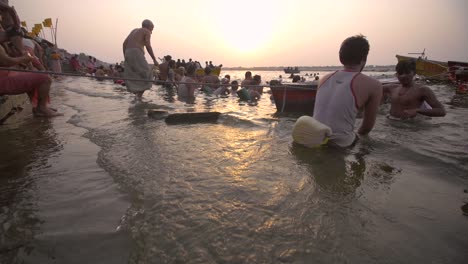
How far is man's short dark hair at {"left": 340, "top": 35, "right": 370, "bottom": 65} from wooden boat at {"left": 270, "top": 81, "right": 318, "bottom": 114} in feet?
9.62

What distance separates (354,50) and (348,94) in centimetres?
49

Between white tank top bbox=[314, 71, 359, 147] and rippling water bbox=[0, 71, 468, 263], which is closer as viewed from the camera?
rippling water bbox=[0, 71, 468, 263]

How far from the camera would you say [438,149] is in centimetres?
356

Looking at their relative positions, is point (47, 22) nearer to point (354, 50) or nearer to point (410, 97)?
point (354, 50)

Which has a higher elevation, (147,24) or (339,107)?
(147,24)

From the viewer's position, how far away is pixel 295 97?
621cm

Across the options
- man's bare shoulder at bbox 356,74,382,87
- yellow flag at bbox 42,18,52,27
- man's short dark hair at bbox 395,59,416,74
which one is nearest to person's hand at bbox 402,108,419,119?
man's short dark hair at bbox 395,59,416,74

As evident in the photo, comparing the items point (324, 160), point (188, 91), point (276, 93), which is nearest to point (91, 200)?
point (324, 160)

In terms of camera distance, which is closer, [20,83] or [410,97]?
[20,83]

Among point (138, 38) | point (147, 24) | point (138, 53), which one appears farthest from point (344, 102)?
point (147, 24)

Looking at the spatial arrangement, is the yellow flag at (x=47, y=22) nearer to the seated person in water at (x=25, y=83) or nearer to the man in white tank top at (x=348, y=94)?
the seated person in water at (x=25, y=83)

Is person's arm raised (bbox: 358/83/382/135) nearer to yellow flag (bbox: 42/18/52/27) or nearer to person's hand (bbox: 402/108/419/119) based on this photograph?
person's hand (bbox: 402/108/419/119)

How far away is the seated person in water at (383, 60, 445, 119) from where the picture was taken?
4422mm

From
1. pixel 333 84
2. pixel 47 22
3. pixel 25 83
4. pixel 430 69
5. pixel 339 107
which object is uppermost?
pixel 47 22
